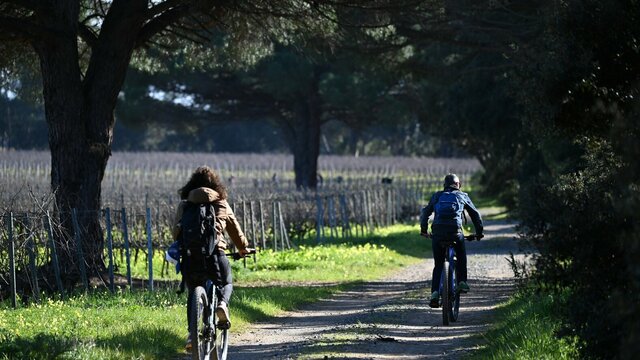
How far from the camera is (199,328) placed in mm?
9492

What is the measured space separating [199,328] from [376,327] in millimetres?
4450

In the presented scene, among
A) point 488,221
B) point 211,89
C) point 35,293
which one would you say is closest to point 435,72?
point 35,293

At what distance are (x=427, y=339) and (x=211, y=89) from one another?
1444 inches

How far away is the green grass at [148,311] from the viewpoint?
10688 millimetres

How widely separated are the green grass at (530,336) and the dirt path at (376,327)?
0.31 metres

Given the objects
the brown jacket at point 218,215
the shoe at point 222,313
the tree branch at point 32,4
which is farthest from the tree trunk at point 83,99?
the shoe at point 222,313

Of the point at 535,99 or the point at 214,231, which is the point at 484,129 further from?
the point at 214,231

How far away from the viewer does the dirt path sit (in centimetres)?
1163

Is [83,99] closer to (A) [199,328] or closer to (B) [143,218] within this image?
(B) [143,218]

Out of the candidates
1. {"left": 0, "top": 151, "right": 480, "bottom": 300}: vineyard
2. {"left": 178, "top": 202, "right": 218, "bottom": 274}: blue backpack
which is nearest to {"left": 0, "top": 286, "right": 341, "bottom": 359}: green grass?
{"left": 0, "top": 151, "right": 480, "bottom": 300}: vineyard

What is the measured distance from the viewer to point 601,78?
484 inches

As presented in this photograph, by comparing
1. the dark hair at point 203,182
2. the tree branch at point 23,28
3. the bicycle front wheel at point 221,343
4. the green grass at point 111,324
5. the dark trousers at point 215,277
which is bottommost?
the green grass at point 111,324

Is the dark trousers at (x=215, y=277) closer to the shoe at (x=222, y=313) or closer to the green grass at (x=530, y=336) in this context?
the shoe at (x=222, y=313)

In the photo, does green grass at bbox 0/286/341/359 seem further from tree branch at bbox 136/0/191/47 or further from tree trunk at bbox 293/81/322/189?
tree trunk at bbox 293/81/322/189
